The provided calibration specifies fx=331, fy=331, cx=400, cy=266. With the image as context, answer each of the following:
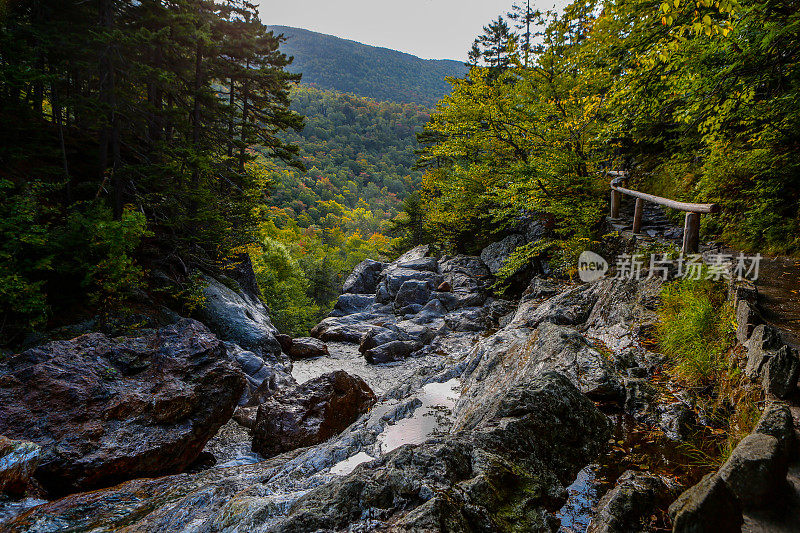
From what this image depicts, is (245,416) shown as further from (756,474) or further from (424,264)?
(424,264)

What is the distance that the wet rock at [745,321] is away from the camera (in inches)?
149

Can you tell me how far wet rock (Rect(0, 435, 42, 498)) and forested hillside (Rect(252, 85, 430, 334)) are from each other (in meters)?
16.5

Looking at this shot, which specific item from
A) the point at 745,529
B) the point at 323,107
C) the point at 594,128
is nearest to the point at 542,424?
the point at 745,529

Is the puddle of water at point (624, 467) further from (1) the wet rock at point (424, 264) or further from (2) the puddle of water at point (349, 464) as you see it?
(1) the wet rock at point (424, 264)

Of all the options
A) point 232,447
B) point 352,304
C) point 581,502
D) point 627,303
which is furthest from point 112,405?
point 352,304

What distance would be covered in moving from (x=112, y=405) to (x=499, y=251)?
1818 cm

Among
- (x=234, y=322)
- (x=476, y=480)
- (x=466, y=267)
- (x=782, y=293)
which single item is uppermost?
(x=782, y=293)

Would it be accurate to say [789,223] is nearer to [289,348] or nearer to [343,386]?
[343,386]

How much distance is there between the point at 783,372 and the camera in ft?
9.93

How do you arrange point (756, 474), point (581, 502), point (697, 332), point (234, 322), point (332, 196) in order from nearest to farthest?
point (756, 474) → point (581, 502) → point (697, 332) → point (234, 322) → point (332, 196)

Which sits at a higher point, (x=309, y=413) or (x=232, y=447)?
(x=309, y=413)

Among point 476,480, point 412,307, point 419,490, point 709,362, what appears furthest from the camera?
point 412,307

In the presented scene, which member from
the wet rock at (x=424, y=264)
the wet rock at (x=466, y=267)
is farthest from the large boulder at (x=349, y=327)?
the wet rock at (x=466, y=267)

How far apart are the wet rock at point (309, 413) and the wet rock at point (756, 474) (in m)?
6.68
